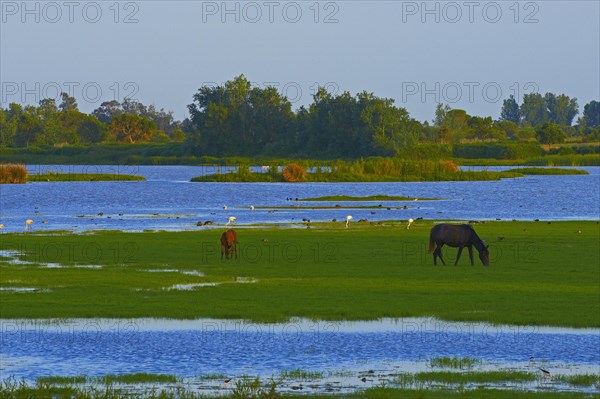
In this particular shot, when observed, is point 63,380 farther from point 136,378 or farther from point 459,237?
point 459,237

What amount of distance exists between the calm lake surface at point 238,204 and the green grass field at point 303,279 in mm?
13294

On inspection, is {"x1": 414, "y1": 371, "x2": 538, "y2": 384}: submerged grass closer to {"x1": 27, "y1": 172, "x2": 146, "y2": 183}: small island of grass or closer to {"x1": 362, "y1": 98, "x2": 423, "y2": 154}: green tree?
{"x1": 27, "y1": 172, "x2": 146, "y2": 183}: small island of grass

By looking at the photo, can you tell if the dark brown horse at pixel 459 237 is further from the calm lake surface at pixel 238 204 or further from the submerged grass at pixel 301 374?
the calm lake surface at pixel 238 204

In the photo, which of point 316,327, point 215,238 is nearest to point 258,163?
point 215,238

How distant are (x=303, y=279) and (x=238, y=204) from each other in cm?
5576

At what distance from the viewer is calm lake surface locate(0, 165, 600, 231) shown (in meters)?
64.5

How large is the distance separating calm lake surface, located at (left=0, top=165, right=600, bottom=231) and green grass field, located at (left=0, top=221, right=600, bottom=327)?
13.3m

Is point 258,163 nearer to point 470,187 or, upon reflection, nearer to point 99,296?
point 470,187

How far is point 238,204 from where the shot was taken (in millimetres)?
87062

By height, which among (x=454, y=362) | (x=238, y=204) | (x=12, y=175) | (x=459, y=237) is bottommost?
(x=238, y=204)

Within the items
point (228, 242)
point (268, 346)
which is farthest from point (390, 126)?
point (268, 346)

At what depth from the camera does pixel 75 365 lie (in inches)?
754

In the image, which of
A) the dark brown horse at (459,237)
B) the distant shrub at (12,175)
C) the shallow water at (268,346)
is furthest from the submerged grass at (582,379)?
the distant shrub at (12,175)

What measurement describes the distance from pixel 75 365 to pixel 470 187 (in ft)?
335
